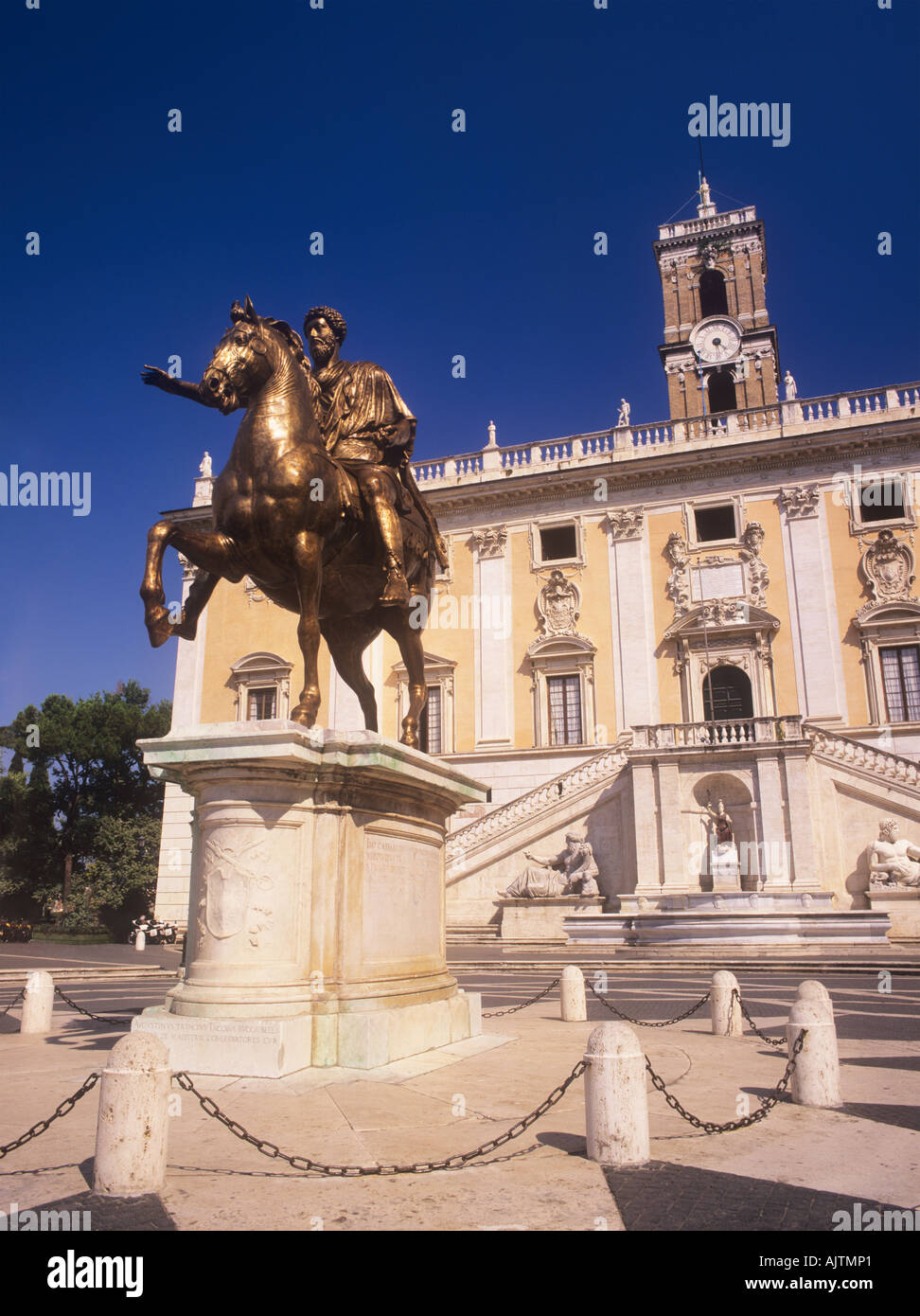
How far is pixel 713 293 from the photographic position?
156ft

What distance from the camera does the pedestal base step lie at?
5582mm

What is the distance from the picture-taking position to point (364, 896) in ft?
21.1

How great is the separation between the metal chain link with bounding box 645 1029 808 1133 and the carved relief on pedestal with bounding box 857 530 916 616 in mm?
26766

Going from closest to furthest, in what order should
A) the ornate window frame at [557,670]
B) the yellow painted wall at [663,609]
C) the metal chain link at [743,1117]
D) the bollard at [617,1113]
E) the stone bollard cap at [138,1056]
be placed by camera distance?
the stone bollard cap at [138,1056] < the bollard at [617,1113] < the metal chain link at [743,1117] < the yellow painted wall at [663,609] < the ornate window frame at [557,670]

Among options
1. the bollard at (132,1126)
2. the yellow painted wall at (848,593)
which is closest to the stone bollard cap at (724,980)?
the bollard at (132,1126)

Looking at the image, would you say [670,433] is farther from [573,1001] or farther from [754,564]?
[573,1001]

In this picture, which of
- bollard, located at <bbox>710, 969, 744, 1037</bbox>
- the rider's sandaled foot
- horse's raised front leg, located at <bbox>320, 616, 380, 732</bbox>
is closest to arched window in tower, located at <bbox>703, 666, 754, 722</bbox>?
bollard, located at <bbox>710, 969, 744, 1037</bbox>

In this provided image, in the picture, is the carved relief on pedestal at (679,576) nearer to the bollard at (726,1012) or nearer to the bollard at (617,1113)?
the bollard at (726,1012)

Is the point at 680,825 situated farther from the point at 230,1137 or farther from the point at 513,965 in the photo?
the point at 230,1137

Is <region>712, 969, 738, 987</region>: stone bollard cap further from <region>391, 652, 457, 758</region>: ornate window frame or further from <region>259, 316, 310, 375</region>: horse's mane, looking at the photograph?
<region>391, 652, 457, 758</region>: ornate window frame

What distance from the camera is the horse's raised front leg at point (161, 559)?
6.62 meters

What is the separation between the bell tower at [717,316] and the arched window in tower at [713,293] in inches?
1.8

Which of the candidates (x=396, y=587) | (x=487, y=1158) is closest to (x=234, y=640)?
(x=396, y=587)

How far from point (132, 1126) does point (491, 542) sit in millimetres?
31728
